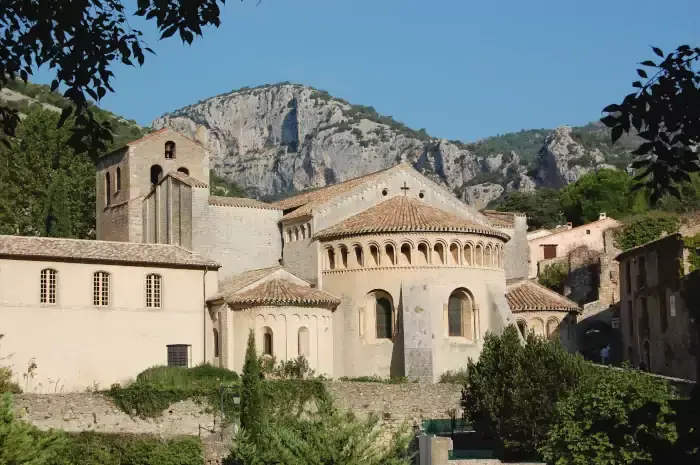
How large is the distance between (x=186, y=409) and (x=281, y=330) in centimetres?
770

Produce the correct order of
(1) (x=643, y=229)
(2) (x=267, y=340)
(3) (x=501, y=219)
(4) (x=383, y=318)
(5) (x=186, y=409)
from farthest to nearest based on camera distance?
(1) (x=643, y=229) < (3) (x=501, y=219) < (4) (x=383, y=318) < (2) (x=267, y=340) < (5) (x=186, y=409)

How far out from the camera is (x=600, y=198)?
9700 centimetres

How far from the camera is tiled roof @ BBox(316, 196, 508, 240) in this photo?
51125mm

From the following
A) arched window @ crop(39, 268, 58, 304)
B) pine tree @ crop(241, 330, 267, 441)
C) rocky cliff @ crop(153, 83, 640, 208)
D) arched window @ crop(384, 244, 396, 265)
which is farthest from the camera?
rocky cliff @ crop(153, 83, 640, 208)

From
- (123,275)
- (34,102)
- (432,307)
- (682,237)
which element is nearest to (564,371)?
(432,307)

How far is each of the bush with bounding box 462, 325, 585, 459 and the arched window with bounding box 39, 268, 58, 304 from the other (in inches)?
700

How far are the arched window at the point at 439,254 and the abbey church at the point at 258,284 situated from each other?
0.10 meters

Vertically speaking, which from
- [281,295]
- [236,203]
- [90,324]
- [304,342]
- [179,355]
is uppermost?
[236,203]

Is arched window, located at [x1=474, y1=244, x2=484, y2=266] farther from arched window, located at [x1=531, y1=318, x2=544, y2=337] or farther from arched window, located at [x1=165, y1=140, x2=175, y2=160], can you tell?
arched window, located at [x1=165, y1=140, x2=175, y2=160]

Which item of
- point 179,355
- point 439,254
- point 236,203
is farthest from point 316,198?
point 179,355

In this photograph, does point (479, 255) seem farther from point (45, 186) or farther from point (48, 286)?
point (45, 186)

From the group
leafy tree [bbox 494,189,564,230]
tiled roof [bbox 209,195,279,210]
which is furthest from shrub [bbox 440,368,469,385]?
leafy tree [bbox 494,189,564,230]

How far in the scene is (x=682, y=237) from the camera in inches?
2158

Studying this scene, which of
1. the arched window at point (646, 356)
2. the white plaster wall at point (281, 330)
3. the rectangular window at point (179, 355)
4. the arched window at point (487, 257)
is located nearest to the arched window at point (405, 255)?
the arched window at point (487, 257)
